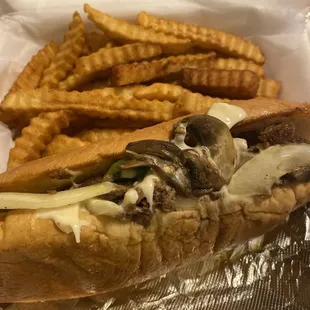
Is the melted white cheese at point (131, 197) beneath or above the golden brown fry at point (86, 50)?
beneath

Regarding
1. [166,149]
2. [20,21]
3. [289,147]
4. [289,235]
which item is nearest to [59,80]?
[20,21]

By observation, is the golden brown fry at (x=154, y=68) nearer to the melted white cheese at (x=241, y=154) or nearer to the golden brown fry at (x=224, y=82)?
the golden brown fry at (x=224, y=82)

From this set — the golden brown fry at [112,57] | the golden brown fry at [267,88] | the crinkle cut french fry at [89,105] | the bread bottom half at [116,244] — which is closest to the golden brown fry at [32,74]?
the crinkle cut french fry at [89,105]

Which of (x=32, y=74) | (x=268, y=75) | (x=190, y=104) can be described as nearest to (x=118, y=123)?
(x=190, y=104)

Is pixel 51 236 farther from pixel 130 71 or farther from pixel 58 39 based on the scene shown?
pixel 58 39

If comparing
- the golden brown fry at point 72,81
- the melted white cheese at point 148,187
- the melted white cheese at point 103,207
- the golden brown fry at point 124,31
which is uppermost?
the golden brown fry at point 124,31

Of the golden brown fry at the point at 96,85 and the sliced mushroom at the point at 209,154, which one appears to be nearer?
the sliced mushroom at the point at 209,154
